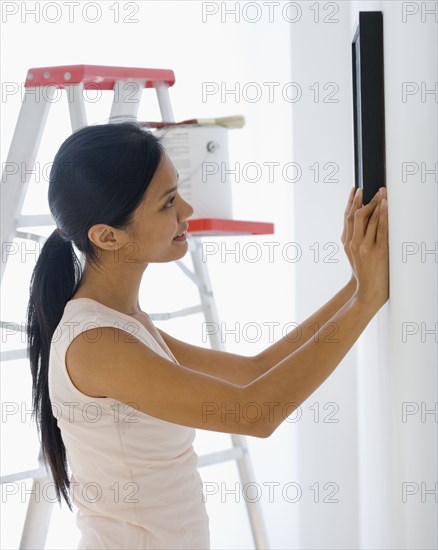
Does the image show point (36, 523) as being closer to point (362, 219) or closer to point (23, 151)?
point (23, 151)

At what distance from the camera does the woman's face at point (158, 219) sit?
129cm

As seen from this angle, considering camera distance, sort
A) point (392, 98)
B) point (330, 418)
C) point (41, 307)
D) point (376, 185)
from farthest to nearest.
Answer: point (330, 418)
point (41, 307)
point (376, 185)
point (392, 98)

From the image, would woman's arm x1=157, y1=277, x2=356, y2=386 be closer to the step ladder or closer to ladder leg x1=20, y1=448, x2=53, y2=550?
the step ladder

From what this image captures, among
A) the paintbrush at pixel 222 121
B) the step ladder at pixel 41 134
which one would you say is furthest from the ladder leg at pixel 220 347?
the paintbrush at pixel 222 121

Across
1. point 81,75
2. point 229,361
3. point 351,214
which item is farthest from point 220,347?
point 351,214

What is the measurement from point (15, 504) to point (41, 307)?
131cm

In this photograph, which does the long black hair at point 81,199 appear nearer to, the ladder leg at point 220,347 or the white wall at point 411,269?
the white wall at point 411,269

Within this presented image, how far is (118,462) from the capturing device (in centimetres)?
128

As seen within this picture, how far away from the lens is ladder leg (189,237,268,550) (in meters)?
2.10

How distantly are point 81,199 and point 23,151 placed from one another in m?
0.55

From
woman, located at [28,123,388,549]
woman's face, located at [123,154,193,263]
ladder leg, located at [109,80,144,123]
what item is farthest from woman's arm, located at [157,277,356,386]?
ladder leg, located at [109,80,144,123]

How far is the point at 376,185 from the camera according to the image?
1.23 meters

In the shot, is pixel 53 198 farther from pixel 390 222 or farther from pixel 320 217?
pixel 320 217

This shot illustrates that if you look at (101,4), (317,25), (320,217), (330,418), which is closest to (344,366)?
(330,418)
